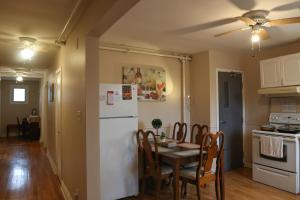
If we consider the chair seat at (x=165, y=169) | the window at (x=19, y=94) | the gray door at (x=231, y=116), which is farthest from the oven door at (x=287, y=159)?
the window at (x=19, y=94)

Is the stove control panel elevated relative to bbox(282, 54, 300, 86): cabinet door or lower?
lower

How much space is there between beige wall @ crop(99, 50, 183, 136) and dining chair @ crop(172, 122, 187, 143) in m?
0.14

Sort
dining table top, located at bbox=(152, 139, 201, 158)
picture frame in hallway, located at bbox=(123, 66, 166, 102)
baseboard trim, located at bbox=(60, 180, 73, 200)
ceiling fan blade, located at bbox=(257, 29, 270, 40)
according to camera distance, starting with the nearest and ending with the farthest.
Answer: ceiling fan blade, located at bbox=(257, 29, 270, 40) < dining table top, located at bbox=(152, 139, 201, 158) < baseboard trim, located at bbox=(60, 180, 73, 200) < picture frame in hallway, located at bbox=(123, 66, 166, 102)

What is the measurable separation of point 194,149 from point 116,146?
110 cm

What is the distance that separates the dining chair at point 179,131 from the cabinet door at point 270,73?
5.45 feet

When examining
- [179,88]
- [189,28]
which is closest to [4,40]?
[189,28]

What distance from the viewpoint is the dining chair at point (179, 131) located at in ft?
14.5

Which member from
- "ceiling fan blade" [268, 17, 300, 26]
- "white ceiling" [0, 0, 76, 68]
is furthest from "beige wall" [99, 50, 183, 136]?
"ceiling fan blade" [268, 17, 300, 26]

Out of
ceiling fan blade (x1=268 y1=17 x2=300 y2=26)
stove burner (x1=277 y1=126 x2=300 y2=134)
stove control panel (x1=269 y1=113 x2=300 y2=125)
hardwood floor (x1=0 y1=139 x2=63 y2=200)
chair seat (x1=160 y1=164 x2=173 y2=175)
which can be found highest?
ceiling fan blade (x1=268 y1=17 x2=300 y2=26)

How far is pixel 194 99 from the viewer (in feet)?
16.1

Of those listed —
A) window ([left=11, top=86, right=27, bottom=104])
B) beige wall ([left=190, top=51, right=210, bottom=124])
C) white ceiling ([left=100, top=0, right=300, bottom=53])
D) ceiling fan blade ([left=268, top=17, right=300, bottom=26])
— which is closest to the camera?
ceiling fan blade ([left=268, top=17, right=300, bottom=26])

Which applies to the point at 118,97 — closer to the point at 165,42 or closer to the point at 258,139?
the point at 165,42

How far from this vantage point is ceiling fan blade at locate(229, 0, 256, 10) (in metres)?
2.43

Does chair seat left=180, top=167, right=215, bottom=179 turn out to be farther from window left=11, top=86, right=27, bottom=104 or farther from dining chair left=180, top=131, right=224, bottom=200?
window left=11, top=86, right=27, bottom=104
